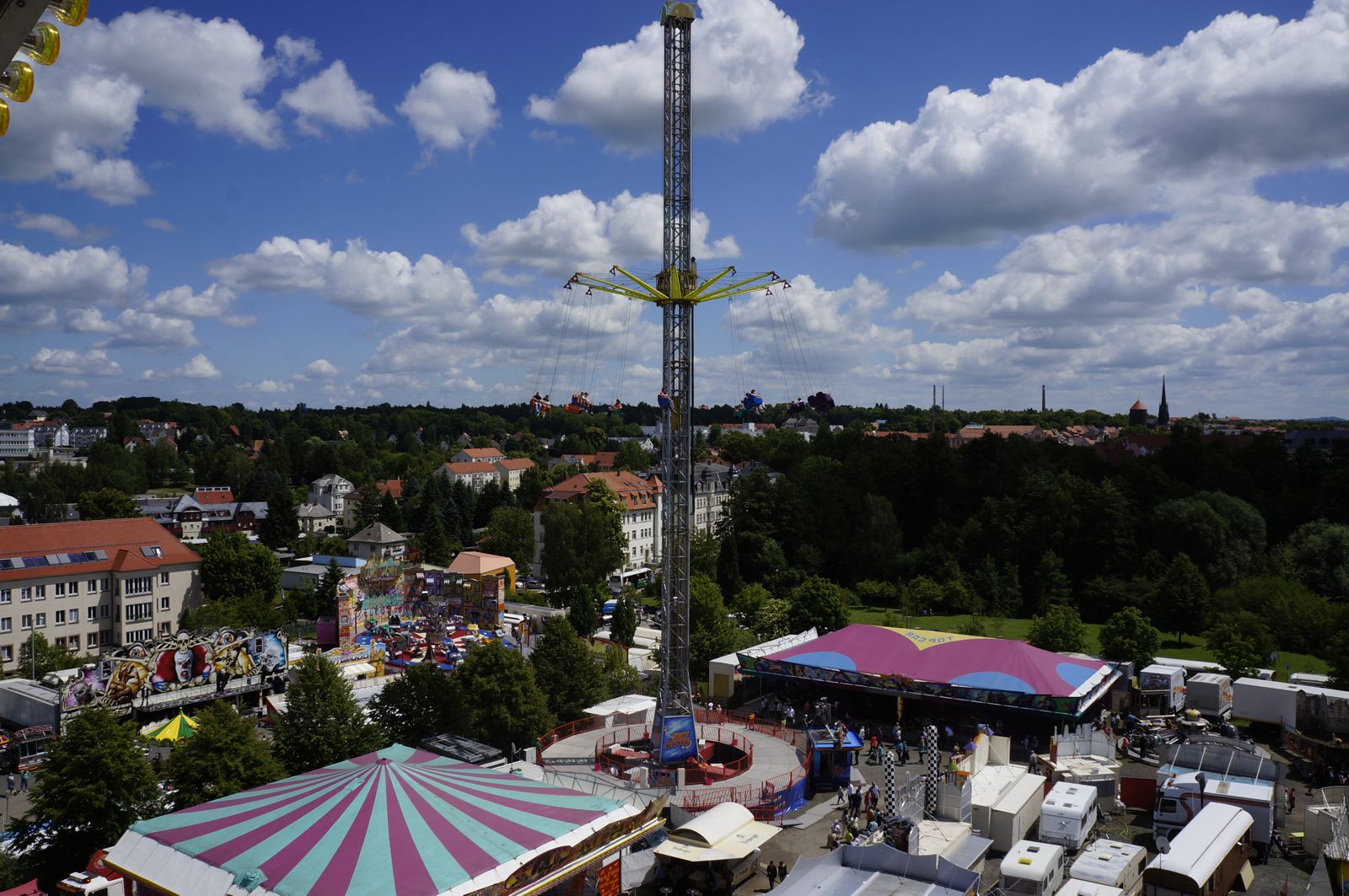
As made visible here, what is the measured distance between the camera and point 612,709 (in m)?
29.7

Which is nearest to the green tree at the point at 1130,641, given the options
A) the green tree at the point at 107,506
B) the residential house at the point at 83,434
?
the green tree at the point at 107,506

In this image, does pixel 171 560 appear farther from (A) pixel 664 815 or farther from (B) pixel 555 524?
(A) pixel 664 815

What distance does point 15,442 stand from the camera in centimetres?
16838

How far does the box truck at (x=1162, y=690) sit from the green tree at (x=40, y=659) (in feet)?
139

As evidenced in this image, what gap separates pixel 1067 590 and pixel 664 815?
127ft

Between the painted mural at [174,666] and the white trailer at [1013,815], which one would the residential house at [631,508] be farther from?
the white trailer at [1013,815]

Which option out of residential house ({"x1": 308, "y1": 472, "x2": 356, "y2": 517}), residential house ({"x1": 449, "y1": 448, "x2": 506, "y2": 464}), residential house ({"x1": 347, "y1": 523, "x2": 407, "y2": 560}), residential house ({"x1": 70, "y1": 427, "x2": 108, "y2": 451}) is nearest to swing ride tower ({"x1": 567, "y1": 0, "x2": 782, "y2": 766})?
residential house ({"x1": 347, "y1": 523, "x2": 407, "y2": 560})

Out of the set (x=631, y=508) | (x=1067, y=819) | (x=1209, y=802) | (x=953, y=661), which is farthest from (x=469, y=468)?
(x=1209, y=802)

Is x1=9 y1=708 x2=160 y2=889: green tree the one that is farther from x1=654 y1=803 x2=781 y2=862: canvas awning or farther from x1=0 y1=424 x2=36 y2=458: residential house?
x1=0 y1=424 x2=36 y2=458: residential house

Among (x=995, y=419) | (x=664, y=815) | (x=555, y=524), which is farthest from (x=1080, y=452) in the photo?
(x=995, y=419)

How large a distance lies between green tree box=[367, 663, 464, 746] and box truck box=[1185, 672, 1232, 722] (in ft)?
81.6

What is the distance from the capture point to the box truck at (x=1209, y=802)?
2083 centimetres

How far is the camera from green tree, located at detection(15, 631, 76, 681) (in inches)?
1542

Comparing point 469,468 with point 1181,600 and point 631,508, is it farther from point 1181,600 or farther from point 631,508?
point 1181,600
